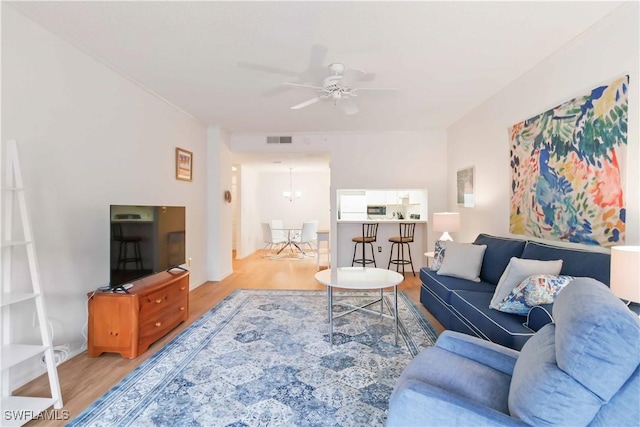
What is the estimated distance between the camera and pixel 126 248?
8.63 feet

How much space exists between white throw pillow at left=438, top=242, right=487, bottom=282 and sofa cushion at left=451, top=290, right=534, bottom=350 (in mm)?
501

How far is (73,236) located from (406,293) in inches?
154

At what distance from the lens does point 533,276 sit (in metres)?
2.13

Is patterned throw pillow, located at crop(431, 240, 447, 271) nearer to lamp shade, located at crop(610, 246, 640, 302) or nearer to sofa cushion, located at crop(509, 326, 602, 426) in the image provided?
lamp shade, located at crop(610, 246, 640, 302)

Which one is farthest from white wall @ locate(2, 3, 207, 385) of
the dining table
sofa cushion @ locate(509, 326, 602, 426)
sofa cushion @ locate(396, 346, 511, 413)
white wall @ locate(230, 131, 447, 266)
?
the dining table

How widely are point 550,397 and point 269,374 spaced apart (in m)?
1.81

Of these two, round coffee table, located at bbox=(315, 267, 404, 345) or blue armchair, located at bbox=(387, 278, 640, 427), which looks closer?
blue armchair, located at bbox=(387, 278, 640, 427)

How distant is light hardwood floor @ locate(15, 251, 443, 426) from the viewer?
6.70ft

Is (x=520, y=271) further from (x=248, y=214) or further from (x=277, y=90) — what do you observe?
(x=248, y=214)

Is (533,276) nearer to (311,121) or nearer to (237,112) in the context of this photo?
(311,121)

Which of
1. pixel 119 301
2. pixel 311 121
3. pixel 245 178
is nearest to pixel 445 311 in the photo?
pixel 119 301

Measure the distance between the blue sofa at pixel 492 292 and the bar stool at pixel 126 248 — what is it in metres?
2.92

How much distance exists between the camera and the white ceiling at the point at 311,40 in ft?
6.90

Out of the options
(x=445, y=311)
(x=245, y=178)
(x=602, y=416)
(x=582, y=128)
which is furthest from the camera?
(x=245, y=178)
